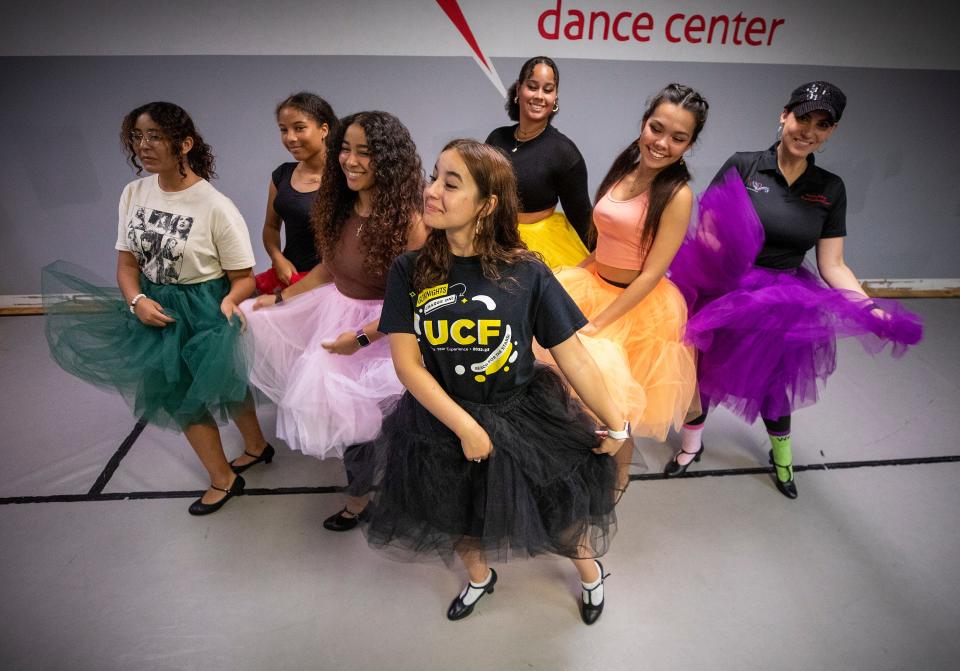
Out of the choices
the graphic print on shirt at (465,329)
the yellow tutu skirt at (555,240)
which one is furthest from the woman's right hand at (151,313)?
the yellow tutu skirt at (555,240)

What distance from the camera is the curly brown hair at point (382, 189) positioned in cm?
171

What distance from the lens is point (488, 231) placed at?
140cm

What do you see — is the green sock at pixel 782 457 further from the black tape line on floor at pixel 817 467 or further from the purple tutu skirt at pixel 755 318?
the purple tutu skirt at pixel 755 318

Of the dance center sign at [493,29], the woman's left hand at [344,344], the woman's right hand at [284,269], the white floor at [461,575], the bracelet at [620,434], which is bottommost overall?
the white floor at [461,575]

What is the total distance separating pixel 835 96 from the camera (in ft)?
6.15

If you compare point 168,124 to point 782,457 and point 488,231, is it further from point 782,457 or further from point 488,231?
point 782,457

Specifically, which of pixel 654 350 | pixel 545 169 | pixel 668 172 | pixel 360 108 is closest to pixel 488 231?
pixel 668 172

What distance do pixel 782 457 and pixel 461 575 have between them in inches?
57.4

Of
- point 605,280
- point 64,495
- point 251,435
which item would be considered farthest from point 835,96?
point 64,495

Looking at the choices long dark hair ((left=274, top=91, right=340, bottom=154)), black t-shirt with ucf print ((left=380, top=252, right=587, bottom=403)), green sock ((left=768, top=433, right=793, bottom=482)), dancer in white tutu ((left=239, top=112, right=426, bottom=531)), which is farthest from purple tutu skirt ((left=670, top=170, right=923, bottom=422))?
long dark hair ((left=274, top=91, right=340, bottom=154))

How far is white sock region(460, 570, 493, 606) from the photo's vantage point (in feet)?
6.21

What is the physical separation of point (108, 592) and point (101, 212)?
2543 mm

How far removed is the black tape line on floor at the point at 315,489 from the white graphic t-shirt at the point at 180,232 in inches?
36.9

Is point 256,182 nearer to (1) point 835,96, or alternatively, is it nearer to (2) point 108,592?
(2) point 108,592
